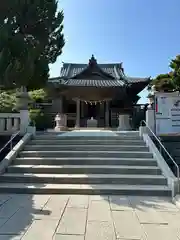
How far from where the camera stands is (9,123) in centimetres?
800

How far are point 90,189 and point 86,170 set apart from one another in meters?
0.95

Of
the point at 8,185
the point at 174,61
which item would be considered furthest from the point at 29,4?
the point at 174,61

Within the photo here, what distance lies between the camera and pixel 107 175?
577cm

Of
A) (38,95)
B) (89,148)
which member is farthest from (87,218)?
(38,95)

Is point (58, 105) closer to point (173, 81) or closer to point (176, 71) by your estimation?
point (173, 81)

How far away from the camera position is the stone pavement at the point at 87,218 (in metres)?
3.13

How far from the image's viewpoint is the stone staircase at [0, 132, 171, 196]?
202 inches

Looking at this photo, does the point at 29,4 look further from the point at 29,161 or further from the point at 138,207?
the point at 138,207

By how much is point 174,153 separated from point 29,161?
4.76 meters

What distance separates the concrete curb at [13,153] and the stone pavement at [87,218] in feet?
4.07

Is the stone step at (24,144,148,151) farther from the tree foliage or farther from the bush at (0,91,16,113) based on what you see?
the tree foliage

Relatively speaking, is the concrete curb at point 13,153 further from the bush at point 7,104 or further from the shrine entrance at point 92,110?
the shrine entrance at point 92,110

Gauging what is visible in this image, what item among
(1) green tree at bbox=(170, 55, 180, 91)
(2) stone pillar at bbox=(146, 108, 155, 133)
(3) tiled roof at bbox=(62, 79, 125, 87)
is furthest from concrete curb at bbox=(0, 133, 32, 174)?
(1) green tree at bbox=(170, 55, 180, 91)

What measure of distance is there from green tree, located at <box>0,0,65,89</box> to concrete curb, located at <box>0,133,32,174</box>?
81.3 inches
